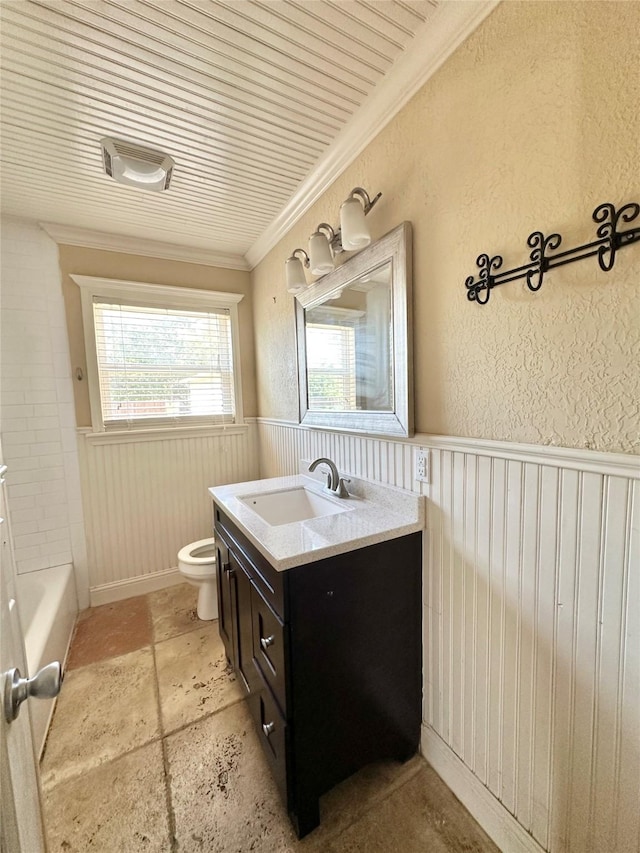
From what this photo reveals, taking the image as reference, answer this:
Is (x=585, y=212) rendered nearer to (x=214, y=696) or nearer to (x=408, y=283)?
(x=408, y=283)

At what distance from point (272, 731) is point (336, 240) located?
1.91m

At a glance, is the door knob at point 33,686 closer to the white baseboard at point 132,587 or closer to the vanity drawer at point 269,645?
the vanity drawer at point 269,645

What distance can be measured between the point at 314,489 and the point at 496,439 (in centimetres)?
102

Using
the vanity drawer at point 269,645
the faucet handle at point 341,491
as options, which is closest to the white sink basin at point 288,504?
the faucet handle at point 341,491

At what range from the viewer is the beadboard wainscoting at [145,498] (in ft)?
7.86

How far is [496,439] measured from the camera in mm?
1020

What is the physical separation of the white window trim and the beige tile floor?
5.19 feet

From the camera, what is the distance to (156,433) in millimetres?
2539

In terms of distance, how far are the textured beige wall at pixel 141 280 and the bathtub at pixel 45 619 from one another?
991mm

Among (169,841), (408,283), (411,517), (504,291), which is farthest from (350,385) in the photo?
(169,841)

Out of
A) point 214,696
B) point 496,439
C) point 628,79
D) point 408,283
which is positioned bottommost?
point 214,696

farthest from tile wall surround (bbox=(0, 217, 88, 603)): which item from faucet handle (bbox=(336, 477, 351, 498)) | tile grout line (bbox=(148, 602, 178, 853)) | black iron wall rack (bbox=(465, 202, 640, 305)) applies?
black iron wall rack (bbox=(465, 202, 640, 305))

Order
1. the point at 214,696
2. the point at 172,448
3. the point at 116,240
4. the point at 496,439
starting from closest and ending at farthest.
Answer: the point at 496,439, the point at 214,696, the point at 116,240, the point at 172,448

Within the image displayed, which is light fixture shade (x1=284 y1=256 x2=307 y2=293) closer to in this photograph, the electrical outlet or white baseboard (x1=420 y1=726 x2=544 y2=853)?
the electrical outlet
